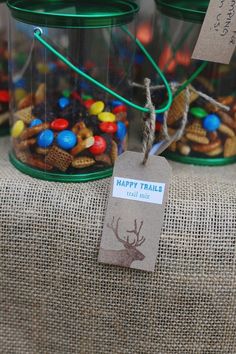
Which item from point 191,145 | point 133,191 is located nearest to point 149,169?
point 133,191

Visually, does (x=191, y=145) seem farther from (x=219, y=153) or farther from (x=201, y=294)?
(x=201, y=294)

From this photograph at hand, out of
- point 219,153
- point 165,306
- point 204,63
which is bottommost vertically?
point 165,306

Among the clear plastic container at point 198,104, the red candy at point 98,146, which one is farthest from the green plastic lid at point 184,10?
the red candy at point 98,146

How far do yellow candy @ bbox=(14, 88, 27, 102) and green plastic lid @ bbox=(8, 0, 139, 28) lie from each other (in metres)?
0.12

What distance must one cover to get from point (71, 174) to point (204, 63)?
249mm

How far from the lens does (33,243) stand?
632 millimetres

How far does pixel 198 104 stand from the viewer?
2.41 feet

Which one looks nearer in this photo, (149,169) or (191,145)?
(149,169)

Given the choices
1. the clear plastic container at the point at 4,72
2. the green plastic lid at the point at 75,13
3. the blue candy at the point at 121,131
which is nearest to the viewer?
the green plastic lid at the point at 75,13

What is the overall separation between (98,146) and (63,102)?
3.6 inches

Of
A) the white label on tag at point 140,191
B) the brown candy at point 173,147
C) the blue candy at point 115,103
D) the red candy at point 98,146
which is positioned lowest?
the brown candy at point 173,147

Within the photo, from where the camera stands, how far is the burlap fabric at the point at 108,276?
615mm

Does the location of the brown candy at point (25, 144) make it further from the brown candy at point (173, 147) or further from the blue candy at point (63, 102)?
the brown candy at point (173, 147)

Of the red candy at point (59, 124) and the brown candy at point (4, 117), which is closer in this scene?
the red candy at point (59, 124)
